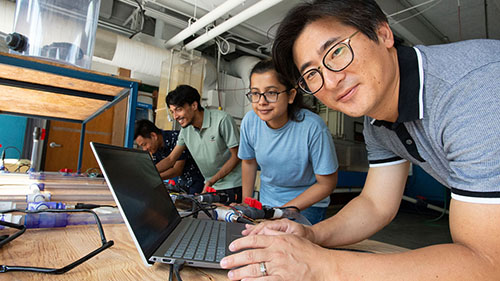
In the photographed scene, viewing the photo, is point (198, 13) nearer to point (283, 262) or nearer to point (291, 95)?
point (291, 95)

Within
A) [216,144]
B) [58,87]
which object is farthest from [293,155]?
[58,87]

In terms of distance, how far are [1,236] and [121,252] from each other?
0.78 ft

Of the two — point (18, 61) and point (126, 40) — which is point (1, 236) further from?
point (126, 40)

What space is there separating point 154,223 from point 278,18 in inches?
136

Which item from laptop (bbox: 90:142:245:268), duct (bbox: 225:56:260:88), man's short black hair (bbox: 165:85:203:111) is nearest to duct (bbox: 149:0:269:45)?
duct (bbox: 225:56:260:88)

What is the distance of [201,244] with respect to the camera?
557mm

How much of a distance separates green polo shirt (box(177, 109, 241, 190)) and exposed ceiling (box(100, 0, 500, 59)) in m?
1.93

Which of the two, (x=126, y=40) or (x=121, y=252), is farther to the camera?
(x=126, y=40)

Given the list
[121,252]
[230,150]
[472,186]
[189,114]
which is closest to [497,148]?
[472,186]

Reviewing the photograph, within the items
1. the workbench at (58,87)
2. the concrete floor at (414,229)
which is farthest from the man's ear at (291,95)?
the concrete floor at (414,229)

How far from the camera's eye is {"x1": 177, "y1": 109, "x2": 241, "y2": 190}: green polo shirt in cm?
195

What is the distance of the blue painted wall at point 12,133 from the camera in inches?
153

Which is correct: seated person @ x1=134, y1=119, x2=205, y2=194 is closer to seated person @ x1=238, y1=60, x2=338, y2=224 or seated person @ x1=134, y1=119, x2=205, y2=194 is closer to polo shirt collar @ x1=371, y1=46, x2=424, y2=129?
seated person @ x1=238, y1=60, x2=338, y2=224

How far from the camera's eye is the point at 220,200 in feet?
4.05
